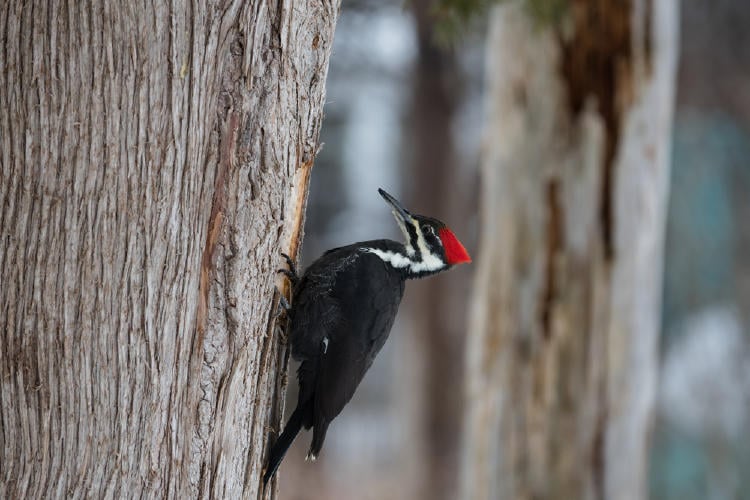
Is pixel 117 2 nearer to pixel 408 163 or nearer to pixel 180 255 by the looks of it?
pixel 180 255

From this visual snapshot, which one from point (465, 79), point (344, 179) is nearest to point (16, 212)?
point (465, 79)

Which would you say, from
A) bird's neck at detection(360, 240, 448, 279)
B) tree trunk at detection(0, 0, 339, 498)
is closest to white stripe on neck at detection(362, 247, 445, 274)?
bird's neck at detection(360, 240, 448, 279)

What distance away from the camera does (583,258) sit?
5.10 meters

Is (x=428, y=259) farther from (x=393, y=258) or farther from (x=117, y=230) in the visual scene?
(x=117, y=230)

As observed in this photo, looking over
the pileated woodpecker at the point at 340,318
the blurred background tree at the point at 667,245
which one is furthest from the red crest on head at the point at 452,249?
the blurred background tree at the point at 667,245

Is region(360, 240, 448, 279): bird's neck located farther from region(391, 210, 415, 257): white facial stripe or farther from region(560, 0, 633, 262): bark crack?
region(560, 0, 633, 262): bark crack

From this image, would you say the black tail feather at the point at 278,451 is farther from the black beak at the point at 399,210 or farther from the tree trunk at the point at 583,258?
the tree trunk at the point at 583,258

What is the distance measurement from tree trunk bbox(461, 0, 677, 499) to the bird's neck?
187 cm

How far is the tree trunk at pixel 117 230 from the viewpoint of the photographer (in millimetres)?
2010

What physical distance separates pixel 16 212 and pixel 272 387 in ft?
2.93

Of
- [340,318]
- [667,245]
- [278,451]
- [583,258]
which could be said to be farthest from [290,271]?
[667,245]

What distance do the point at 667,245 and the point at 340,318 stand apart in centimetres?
689

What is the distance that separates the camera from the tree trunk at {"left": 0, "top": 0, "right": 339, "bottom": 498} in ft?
6.59

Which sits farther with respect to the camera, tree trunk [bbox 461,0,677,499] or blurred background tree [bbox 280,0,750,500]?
blurred background tree [bbox 280,0,750,500]
